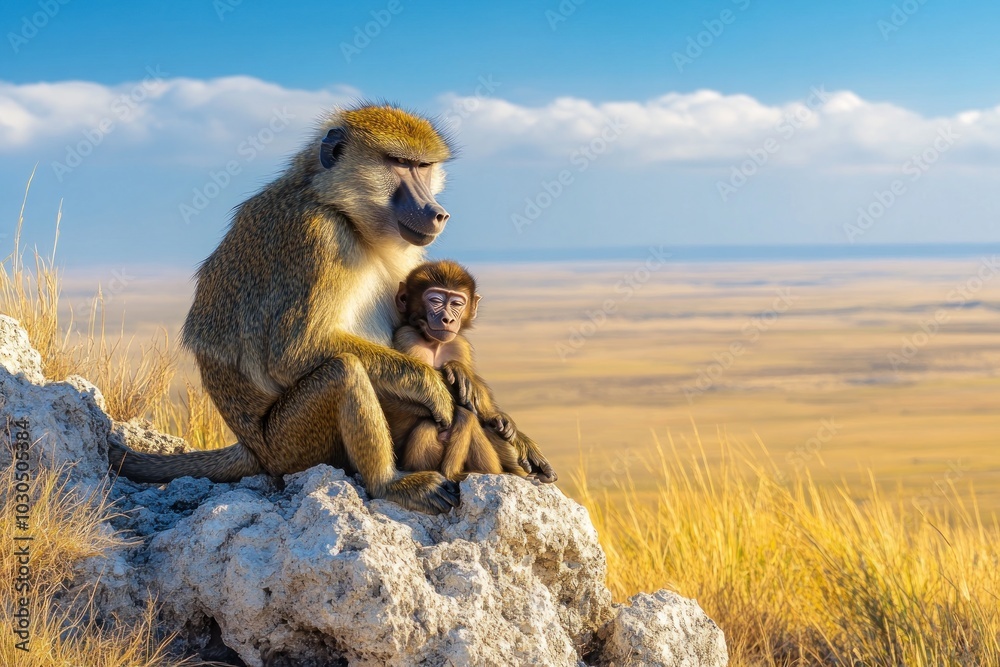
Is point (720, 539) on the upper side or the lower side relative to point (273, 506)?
lower

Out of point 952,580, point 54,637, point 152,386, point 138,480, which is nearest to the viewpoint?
point 54,637

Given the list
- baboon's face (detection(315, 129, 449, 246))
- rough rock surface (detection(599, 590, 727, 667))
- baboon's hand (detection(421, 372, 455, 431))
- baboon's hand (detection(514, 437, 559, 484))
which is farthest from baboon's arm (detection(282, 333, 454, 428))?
rough rock surface (detection(599, 590, 727, 667))

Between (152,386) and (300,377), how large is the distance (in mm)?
4414

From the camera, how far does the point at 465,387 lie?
18.7 ft

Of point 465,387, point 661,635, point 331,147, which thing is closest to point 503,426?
point 465,387

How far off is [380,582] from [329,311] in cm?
154

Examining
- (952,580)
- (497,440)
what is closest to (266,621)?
(497,440)

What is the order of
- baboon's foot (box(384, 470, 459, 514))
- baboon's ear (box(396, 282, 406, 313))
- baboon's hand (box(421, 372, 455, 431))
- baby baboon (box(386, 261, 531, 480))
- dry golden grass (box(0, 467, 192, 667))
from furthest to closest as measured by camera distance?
baboon's ear (box(396, 282, 406, 313))
baby baboon (box(386, 261, 531, 480))
baboon's hand (box(421, 372, 455, 431))
baboon's foot (box(384, 470, 459, 514))
dry golden grass (box(0, 467, 192, 667))

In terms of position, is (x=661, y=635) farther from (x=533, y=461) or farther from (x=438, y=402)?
(x=438, y=402)

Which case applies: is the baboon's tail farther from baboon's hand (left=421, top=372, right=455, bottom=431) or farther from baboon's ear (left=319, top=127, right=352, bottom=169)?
baboon's ear (left=319, top=127, right=352, bottom=169)

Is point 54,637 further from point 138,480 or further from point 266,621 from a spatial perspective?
point 138,480

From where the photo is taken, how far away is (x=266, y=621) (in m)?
5.13

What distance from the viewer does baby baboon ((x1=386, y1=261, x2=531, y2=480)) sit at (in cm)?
557

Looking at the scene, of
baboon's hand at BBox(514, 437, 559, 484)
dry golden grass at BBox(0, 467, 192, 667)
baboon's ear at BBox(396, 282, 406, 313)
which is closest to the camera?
dry golden grass at BBox(0, 467, 192, 667)
